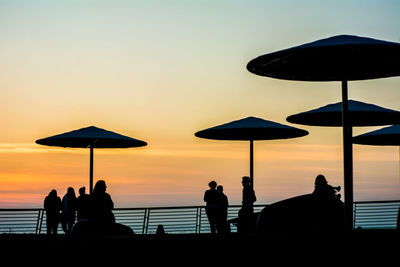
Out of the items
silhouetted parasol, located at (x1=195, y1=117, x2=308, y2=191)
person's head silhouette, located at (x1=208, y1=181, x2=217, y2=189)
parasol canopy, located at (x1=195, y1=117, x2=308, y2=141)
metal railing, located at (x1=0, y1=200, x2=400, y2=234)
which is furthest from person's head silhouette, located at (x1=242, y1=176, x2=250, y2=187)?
metal railing, located at (x1=0, y1=200, x2=400, y2=234)

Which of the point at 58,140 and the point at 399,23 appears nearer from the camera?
the point at 399,23

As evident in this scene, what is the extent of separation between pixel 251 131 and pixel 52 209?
540 centimetres

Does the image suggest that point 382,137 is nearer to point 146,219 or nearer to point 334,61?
point 146,219

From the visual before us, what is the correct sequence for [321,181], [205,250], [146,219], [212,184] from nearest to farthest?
1. [205,250]
2. [321,181]
3. [212,184]
4. [146,219]

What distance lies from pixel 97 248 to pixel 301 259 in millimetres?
1122

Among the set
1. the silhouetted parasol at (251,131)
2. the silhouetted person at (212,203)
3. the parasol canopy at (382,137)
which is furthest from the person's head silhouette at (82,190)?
the parasol canopy at (382,137)

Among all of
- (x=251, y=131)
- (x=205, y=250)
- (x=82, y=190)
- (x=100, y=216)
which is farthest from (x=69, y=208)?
(x=205, y=250)

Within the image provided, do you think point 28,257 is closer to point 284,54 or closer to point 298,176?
point 284,54

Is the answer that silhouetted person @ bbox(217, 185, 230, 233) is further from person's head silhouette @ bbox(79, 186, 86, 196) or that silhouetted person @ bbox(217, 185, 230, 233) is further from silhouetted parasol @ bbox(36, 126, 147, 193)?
person's head silhouette @ bbox(79, 186, 86, 196)

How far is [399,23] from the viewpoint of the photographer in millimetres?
6770

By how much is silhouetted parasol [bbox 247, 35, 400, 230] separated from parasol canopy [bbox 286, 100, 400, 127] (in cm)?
349

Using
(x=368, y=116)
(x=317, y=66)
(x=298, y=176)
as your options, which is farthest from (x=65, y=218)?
(x=317, y=66)

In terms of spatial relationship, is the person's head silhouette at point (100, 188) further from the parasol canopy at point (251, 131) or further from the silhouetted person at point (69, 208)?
the silhouetted person at point (69, 208)

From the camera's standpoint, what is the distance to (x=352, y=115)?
32.0ft
